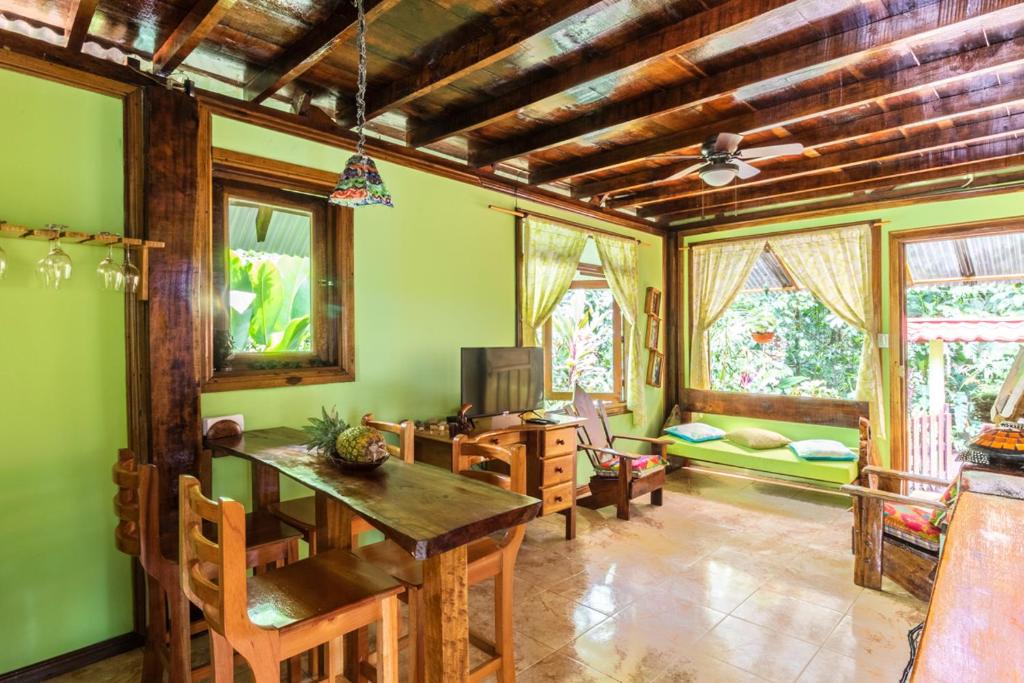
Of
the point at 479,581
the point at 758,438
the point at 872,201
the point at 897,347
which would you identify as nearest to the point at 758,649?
the point at 479,581

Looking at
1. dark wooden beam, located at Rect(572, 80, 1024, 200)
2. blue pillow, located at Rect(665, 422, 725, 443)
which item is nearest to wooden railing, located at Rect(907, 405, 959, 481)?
blue pillow, located at Rect(665, 422, 725, 443)

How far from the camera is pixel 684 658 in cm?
246

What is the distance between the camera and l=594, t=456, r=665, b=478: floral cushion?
4.48m

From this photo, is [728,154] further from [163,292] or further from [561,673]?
[163,292]

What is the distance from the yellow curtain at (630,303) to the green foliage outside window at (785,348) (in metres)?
1.02

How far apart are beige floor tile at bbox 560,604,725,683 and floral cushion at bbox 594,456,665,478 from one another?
159 centimetres

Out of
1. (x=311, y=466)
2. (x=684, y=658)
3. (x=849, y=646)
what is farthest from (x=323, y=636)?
(x=849, y=646)

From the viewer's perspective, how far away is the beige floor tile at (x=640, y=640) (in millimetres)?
2387

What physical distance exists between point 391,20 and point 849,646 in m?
3.52

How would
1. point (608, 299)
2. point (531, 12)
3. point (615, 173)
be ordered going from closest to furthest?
point (531, 12) < point (615, 173) < point (608, 299)

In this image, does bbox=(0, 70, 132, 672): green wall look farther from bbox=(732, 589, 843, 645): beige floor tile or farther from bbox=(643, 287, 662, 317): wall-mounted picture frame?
bbox=(643, 287, 662, 317): wall-mounted picture frame

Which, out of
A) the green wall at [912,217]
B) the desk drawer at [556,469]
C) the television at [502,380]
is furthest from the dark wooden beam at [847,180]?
the desk drawer at [556,469]

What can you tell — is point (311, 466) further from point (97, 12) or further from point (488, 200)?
point (488, 200)

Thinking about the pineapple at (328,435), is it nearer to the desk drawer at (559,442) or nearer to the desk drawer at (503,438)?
the desk drawer at (503,438)
